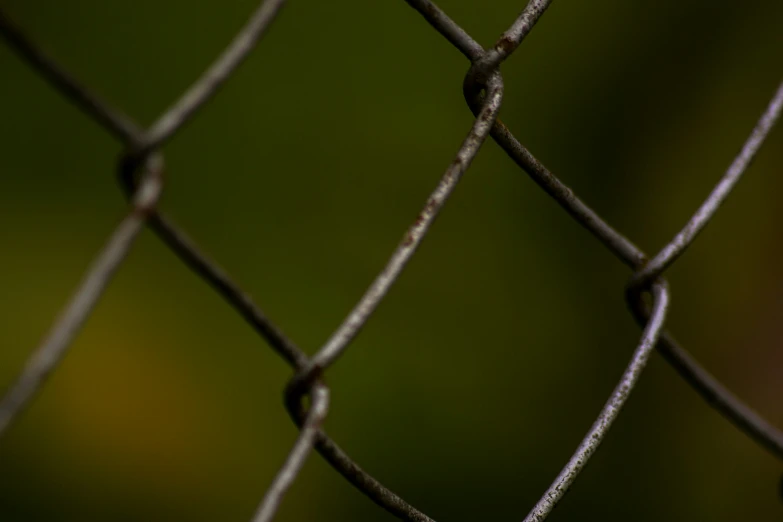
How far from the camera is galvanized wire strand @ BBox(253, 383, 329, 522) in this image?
322 mm

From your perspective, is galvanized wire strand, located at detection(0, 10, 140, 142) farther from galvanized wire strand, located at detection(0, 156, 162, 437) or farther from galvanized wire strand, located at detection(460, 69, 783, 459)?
galvanized wire strand, located at detection(460, 69, 783, 459)

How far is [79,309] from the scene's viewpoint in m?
0.27

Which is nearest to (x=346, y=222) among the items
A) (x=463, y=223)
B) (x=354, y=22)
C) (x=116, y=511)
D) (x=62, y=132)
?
(x=463, y=223)

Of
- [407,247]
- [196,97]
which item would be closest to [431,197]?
[407,247]

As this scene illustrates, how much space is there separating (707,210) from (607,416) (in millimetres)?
163

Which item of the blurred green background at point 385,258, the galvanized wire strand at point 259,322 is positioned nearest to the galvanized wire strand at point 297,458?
the galvanized wire strand at point 259,322

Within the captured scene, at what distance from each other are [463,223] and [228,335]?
1.32 feet

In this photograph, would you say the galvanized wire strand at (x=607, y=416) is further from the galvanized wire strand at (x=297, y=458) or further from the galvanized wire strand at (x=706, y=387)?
the galvanized wire strand at (x=297, y=458)

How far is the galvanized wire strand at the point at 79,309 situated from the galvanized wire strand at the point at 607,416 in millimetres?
261

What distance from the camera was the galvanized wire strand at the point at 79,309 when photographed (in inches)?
9.6

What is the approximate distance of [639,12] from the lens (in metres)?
1.29

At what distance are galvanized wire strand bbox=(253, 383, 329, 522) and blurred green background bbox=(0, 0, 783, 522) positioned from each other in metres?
0.79

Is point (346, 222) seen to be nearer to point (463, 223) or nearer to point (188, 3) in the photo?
point (463, 223)

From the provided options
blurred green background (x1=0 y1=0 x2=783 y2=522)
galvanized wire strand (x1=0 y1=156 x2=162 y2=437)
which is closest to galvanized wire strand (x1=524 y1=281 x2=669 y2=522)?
galvanized wire strand (x1=0 y1=156 x2=162 y2=437)
